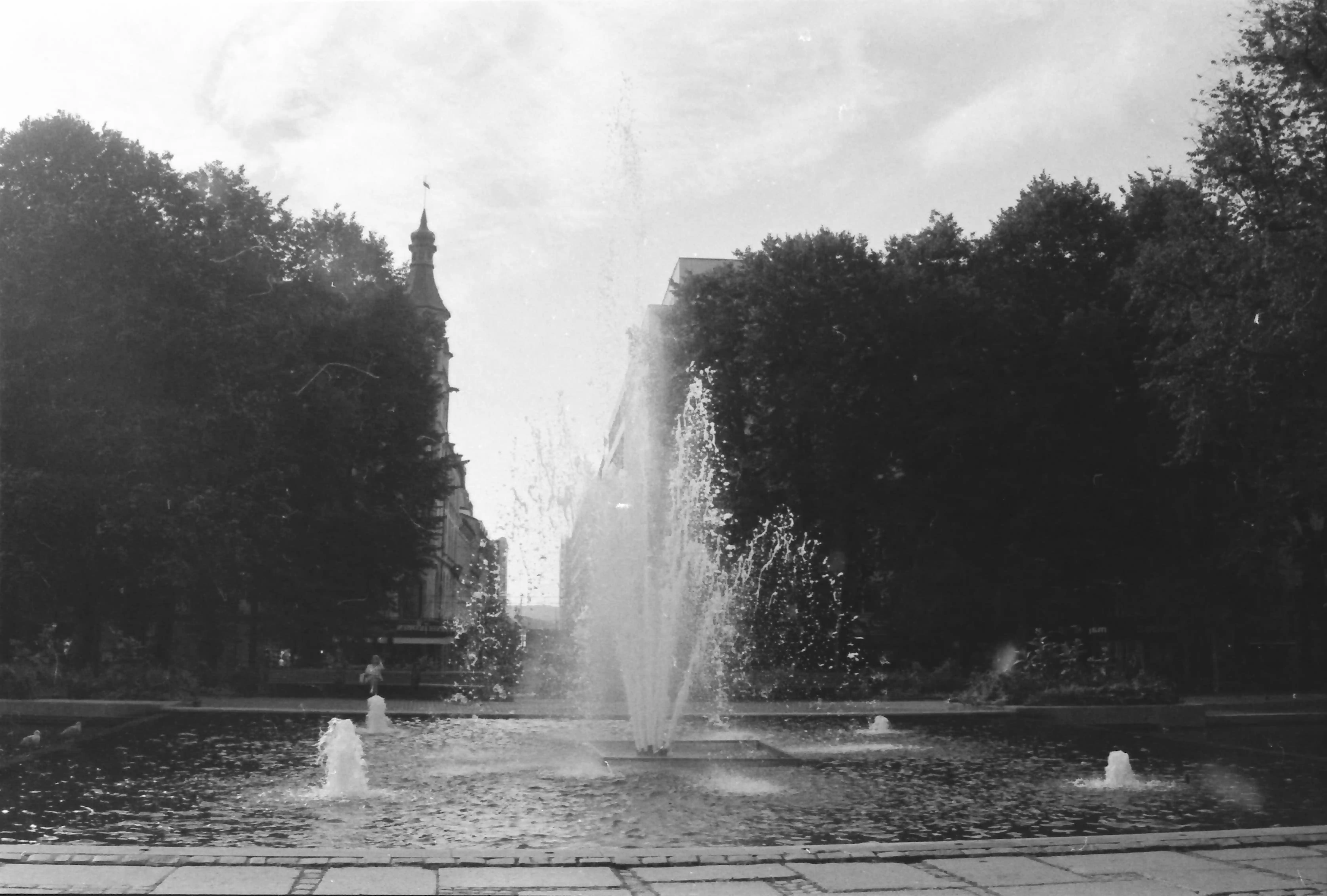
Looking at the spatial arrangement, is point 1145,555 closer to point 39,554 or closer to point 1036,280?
point 1036,280

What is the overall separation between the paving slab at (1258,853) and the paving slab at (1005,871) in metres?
1.38

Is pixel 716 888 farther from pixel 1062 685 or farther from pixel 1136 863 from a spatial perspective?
pixel 1062 685

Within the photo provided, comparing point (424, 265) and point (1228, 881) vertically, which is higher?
point (424, 265)

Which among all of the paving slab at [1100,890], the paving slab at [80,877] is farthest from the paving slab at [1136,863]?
the paving slab at [80,877]

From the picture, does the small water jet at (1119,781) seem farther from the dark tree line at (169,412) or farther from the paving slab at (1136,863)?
the dark tree line at (169,412)

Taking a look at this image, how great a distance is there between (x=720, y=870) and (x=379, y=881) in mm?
2322

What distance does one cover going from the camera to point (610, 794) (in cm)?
1441

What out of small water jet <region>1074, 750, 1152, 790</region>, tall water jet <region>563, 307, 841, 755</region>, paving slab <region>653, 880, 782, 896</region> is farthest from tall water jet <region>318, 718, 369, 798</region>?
small water jet <region>1074, 750, 1152, 790</region>

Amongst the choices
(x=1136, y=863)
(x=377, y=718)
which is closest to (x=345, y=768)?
(x=1136, y=863)

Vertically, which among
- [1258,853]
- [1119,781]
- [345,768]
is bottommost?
[1119,781]

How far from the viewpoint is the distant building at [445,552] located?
159 ft

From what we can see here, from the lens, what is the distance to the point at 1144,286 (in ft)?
116

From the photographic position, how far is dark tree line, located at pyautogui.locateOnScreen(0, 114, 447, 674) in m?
36.2

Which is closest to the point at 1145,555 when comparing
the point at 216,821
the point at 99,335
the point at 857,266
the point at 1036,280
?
the point at 1036,280
